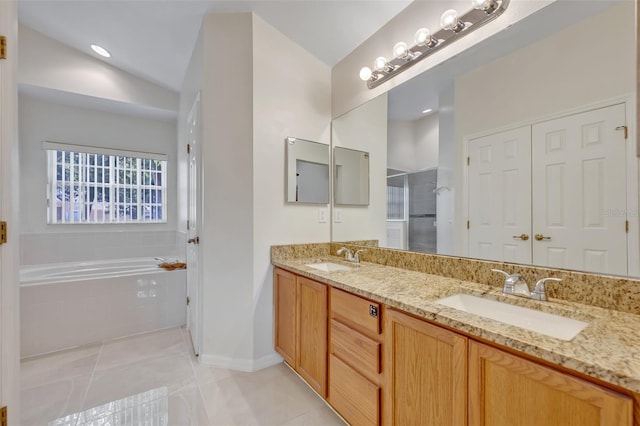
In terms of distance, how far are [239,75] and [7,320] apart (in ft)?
6.14

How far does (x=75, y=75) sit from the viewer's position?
298 cm

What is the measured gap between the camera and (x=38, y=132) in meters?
3.23

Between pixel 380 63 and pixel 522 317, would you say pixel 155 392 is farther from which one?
pixel 380 63

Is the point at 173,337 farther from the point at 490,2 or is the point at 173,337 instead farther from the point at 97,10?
the point at 490,2

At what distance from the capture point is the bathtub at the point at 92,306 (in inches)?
89.1

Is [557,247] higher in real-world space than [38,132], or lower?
lower

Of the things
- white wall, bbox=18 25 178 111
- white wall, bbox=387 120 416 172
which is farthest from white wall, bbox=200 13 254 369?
white wall, bbox=18 25 178 111

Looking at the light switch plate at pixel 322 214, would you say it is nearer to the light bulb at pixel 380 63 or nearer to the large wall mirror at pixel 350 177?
the large wall mirror at pixel 350 177

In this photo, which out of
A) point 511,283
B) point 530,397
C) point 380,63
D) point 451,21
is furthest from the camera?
point 380,63

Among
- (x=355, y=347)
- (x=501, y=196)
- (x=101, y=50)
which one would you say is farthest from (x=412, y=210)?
(x=101, y=50)

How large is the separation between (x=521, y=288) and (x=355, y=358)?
81 cm

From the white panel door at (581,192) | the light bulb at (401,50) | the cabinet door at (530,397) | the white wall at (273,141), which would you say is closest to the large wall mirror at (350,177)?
the white wall at (273,141)

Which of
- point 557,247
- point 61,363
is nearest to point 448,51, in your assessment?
point 557,247

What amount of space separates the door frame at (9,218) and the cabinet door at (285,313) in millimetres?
1316
